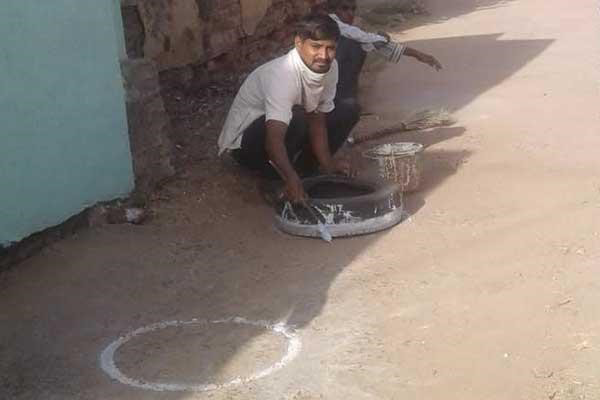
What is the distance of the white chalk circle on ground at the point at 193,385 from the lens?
11.1 feet

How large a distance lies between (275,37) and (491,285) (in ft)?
17.6

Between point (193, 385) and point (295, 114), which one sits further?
point (295, 114)

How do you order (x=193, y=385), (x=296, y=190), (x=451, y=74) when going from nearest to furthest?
(x=193, y=385)
(x=296, y=190)
(x=451, y=74)

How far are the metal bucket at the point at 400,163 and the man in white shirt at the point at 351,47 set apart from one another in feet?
3.98

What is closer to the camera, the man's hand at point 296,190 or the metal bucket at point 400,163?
the man's hand at point 296,190

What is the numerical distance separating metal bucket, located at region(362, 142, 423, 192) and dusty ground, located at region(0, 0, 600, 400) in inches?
5.5

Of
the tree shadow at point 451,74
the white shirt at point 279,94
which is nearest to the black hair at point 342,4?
the tree shadow at point 451,74

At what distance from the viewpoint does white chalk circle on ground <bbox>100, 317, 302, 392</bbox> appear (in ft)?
11.1

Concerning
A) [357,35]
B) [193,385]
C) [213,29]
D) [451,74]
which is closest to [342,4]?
[357,35]

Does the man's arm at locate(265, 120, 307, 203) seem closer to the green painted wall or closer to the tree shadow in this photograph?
the green painted wall

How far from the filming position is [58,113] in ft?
15.0

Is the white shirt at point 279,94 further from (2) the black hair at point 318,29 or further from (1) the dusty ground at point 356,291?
(1) the dusty ground at point 356,291

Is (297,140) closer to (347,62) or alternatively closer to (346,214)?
(346,214)

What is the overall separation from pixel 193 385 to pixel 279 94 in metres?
1.94
